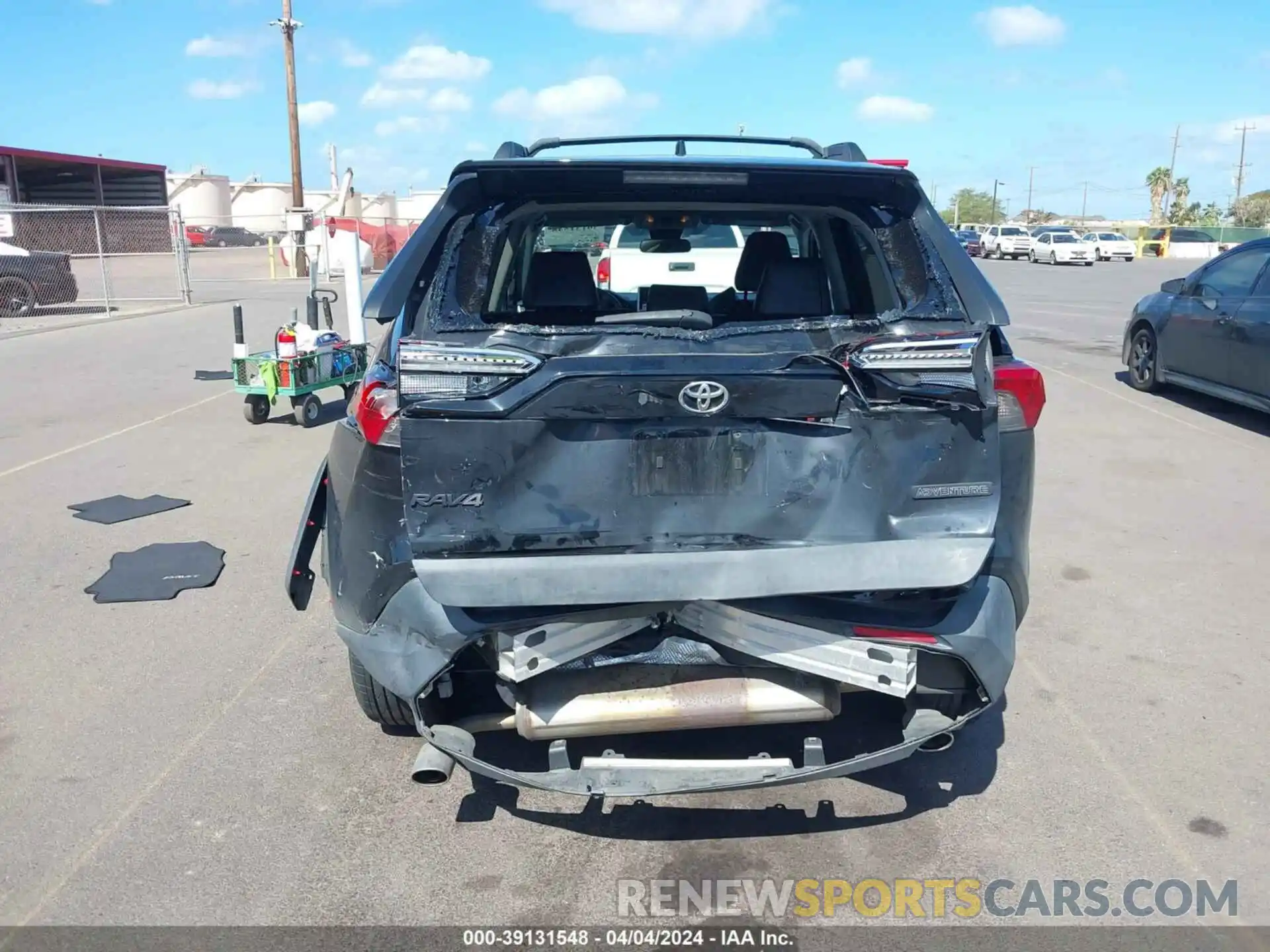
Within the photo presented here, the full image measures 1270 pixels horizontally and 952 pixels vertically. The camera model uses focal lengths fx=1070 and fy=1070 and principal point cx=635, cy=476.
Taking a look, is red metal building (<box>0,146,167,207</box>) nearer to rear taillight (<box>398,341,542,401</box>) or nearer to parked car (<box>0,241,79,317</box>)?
parked car (<box>0,241,79,317</box>)

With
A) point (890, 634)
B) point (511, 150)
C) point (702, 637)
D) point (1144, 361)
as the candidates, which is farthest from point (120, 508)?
point (1144, 361)

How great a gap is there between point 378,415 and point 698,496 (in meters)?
0.94

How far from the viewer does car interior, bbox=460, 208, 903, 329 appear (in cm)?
377

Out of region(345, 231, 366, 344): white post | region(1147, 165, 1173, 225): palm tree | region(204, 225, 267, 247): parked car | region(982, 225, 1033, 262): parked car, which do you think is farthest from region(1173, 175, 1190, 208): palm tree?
region(345, 231, 366, 344): white post

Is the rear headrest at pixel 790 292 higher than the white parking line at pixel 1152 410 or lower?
higher

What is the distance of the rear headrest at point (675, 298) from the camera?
14.6ft

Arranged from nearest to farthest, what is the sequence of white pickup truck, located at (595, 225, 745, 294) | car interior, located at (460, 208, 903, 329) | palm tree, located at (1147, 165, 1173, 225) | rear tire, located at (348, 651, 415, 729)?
rear tire, located at (348, 651, 415, 729) < car interior, located at (460, 208, 903, 329) < white pickup truck, located at (595, 225, 745, 294) < palm tree, located at (1147, 165, 1173, 225)

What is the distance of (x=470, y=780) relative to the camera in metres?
3.64

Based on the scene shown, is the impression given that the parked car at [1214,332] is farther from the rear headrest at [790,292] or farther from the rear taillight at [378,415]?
the rear taillight at [378,415]

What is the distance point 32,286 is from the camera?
64.2 ft

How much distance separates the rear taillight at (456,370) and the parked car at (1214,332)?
8134mm

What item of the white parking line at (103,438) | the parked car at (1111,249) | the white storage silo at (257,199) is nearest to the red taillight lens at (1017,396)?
the white parking line at (103,438)

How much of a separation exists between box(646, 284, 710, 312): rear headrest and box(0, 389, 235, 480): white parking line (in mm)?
5608

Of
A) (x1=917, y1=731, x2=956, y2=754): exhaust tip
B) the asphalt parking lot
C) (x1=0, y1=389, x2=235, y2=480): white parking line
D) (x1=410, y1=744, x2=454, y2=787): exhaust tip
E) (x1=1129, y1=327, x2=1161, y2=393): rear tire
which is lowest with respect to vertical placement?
the asphalt parking lot
